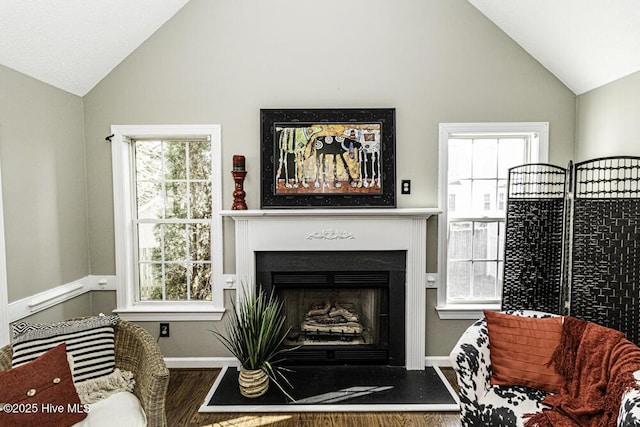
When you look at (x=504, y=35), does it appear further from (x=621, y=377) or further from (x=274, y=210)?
(x=621, y=377)

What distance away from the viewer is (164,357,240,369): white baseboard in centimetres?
329

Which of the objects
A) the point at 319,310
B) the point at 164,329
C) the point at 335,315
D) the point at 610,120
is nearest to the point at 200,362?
the point at 164,329

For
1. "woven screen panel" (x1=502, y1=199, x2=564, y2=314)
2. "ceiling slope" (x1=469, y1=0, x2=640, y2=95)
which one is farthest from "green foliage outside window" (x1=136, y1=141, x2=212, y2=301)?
"ceiling slope" (x1=469, y1=0, x2=640, y2=95)

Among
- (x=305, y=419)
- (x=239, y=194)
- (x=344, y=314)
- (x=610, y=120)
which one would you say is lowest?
(x=305, y=419)

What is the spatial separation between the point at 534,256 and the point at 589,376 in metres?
1.05

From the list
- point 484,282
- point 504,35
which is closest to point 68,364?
point 484,282

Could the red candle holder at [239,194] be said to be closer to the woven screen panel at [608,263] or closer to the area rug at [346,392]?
the area rug at [346,392]

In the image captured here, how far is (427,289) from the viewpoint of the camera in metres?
3.29

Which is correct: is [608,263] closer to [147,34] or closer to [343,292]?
[343,292]

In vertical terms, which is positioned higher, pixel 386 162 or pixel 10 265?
pixel 386 162

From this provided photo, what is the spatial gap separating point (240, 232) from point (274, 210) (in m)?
0.33

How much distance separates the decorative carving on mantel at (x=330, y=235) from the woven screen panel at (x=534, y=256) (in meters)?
1.19

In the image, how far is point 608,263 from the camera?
2.41 m

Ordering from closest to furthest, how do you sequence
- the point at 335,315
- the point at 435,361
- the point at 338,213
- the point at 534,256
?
the point at 534,256
the point at 338,213
the point at 435,361
the point at 335,315
